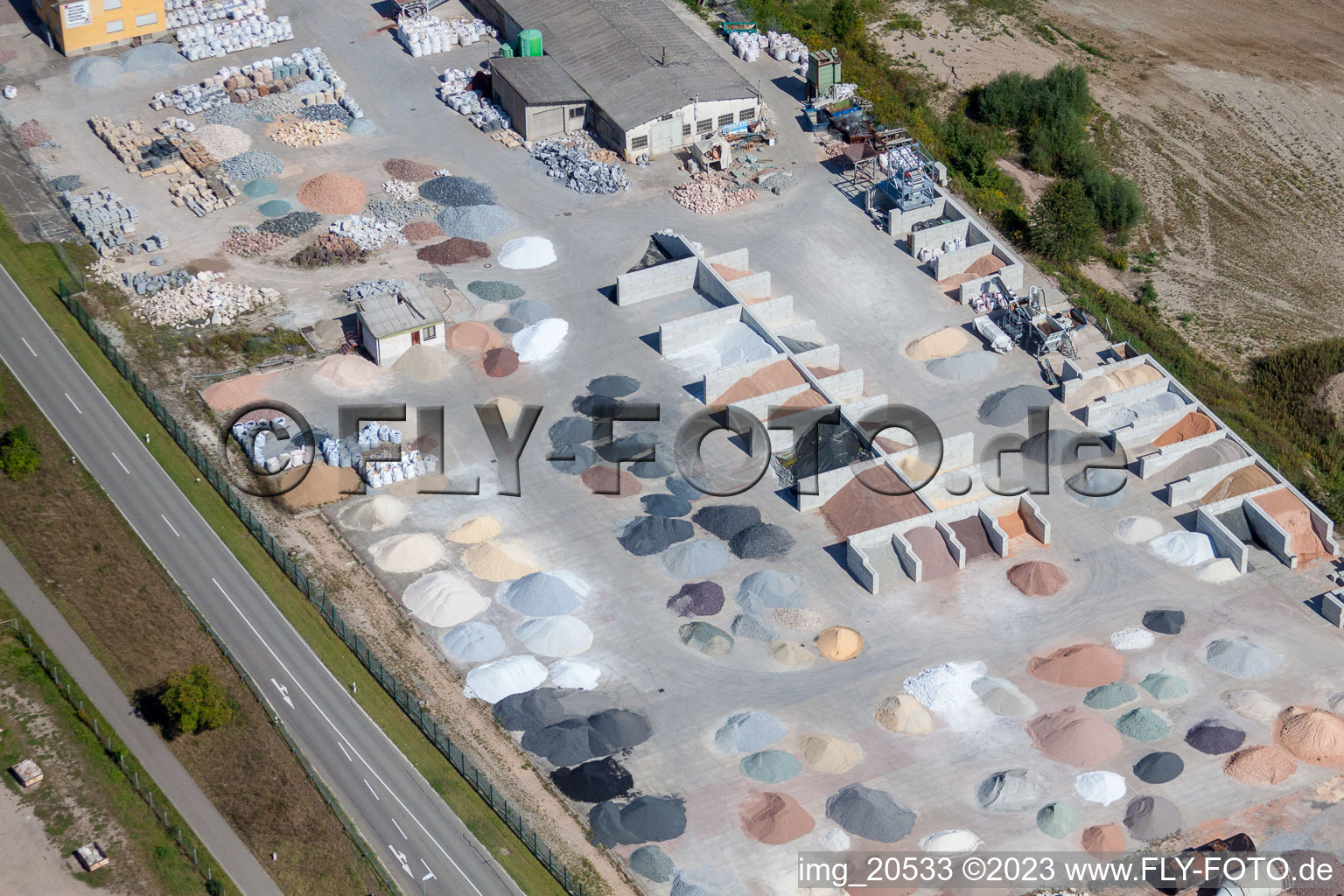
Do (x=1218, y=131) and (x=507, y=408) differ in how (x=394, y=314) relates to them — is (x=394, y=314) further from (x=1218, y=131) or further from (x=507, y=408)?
(x=1218, y=131)

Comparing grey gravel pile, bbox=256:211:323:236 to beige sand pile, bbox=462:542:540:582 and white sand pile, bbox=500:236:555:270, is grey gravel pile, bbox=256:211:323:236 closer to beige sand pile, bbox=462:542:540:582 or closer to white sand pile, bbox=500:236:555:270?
white sand pile, bbox=500:236:555:270

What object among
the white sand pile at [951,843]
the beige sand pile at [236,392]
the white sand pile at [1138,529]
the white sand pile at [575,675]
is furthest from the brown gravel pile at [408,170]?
the white sand pile at [951,843]

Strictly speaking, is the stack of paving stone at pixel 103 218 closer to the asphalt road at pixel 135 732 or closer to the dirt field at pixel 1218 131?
the asphalt road at pixel 135 732

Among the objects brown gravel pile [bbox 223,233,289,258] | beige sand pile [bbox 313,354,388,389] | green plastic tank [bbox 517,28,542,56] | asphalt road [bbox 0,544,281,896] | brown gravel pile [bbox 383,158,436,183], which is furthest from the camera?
green plastic tank [bbox 517,28,542,56]

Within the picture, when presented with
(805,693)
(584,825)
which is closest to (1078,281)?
(805,693)

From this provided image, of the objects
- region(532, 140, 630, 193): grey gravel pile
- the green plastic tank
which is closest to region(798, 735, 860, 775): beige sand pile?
region(532, 140, 630, 193): grey gravel pile
